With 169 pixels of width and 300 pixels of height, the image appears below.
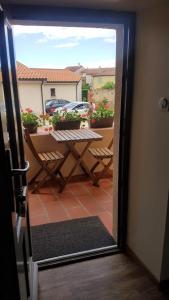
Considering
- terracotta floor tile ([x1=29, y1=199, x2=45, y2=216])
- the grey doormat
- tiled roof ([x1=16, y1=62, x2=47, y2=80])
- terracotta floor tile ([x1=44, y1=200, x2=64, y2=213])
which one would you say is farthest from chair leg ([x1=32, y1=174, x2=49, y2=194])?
tiled roof ([x1=16, y1=62, x2=47, y2=80])

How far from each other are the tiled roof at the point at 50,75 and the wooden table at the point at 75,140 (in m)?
0.78

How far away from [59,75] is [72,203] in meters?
1.87

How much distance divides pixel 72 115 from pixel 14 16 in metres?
2.15

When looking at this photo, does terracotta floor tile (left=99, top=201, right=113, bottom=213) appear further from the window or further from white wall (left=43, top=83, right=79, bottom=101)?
the window

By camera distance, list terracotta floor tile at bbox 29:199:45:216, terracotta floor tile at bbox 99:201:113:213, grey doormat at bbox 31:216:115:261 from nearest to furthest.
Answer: grey doormat at bbox 31:216:115:261, terracotta floor tile at bbox 29:199:45:216, terracotta floor tile at bbox 99:201:113:213

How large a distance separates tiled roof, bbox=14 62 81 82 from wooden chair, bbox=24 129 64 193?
0.81 m

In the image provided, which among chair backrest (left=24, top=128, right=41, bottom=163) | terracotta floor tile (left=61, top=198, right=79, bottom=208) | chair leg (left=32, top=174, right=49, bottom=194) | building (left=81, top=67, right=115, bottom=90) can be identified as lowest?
terracotta floor tile (left=61, top=198, right=79, bottom=208)

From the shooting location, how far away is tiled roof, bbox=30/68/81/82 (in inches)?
134

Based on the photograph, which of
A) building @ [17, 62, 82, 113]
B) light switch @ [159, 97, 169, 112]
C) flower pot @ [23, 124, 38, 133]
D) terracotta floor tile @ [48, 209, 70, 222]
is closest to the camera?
light switch @ [159, 97, 169, 112]

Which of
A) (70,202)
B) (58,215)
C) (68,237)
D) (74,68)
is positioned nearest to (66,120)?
(74,68)

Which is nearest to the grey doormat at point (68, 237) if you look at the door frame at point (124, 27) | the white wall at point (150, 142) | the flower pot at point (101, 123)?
the door frame at point (124, 27)

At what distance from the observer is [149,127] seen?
1.69 meters

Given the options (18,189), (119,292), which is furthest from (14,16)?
(119,292)

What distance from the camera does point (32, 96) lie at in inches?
134
